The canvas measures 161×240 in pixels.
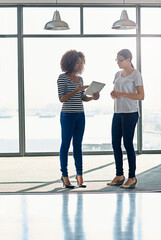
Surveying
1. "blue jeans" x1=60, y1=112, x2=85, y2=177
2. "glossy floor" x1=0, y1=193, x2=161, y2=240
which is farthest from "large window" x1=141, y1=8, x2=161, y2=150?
"glossy floor" x1=0, y1=193, x2=161, y2=240

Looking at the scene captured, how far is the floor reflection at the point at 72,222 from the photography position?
23.7 inches

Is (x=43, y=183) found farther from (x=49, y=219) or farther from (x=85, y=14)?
(x=49, y=219)

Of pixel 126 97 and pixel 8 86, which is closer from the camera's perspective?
pixel 126 97

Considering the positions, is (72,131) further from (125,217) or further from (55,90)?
(55,90)

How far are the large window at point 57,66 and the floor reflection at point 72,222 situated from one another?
646 cm

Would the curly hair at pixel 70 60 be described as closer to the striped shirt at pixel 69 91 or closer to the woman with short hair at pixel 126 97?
the striped shirt at pixel 69 91

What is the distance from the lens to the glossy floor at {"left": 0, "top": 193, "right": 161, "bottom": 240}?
605 millimetres

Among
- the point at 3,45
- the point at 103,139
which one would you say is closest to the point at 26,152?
the point at 103,139

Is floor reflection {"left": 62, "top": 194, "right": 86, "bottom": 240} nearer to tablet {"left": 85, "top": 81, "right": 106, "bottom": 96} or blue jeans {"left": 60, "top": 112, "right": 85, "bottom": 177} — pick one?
tablet {"left": 85, "top": 81, "right": 106, "bottom": 96}

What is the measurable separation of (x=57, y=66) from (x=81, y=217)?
659 cm

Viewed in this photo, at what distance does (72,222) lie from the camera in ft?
2.15

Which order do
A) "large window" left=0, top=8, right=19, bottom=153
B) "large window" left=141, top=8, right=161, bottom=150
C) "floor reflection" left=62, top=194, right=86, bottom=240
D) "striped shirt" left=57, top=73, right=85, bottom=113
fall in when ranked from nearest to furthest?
1. "floor reflection" left=62, top=194, right=86, bottom=240
2. "striped shirt" left=57, top=73, right=85, bottom=113
3. "large window" left=0, top=8, right=19, bottom=153
4. "large window" left=141, top=8, right=161, bottom=150

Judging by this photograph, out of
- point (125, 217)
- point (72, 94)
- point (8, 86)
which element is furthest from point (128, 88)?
point (8, 86)

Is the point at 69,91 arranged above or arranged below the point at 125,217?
above
